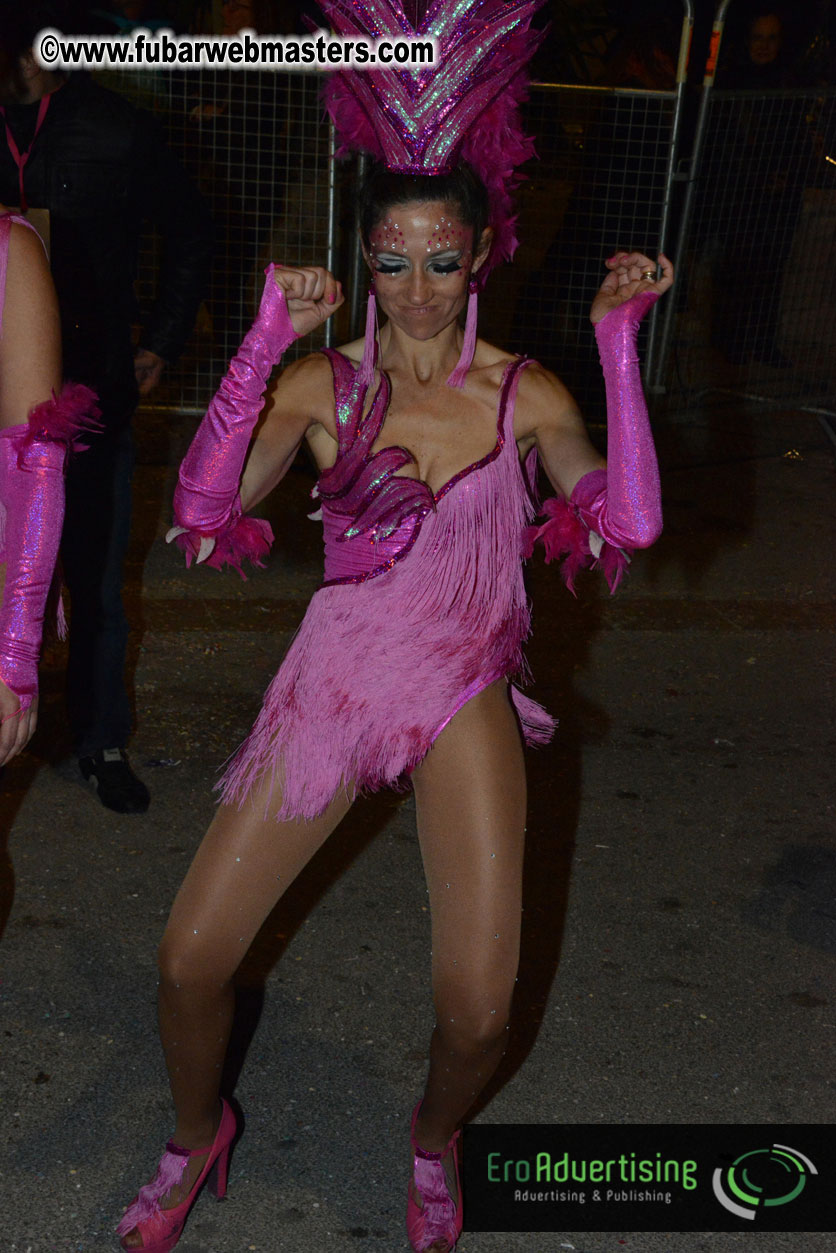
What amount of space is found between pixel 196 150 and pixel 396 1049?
537cm

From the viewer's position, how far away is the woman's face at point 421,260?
261cm

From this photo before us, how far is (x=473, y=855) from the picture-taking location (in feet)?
8.25

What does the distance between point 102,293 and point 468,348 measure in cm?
175

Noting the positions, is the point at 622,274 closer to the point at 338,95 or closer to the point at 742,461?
the point at 338,95

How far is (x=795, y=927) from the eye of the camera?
3904mm

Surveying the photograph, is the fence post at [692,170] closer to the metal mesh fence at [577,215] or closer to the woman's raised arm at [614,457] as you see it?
the metal mesh fence at [577,215]

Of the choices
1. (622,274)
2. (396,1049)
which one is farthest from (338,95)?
(396,1049)

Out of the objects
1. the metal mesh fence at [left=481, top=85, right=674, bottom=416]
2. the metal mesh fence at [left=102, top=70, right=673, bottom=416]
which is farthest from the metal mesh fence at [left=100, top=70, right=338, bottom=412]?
the metal mesh fence at [left=481, top=85, right=674, bottom=416]

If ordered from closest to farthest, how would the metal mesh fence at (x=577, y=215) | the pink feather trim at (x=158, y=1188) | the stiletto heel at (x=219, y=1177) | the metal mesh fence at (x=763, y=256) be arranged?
the pink feather trim at (x=158, y=1188), the stiletto heel at (x=219, y=1177), the metal mesh fence at (x=577, y=215), the metal mesh fence at (x=763, y=256)

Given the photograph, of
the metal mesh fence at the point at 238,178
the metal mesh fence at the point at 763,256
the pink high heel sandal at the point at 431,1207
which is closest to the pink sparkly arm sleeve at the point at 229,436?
the pink high heel sandal at the point at 431,1207

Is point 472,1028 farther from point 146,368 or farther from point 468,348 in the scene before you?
point 146,368

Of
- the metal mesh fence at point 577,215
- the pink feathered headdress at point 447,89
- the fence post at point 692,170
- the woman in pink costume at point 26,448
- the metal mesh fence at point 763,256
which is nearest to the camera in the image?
the woman in pink costume at point 26,448

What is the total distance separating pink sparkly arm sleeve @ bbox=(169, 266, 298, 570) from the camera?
2469 millimetres

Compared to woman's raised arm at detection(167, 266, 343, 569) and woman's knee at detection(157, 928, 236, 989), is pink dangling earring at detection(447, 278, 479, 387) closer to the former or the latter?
woman's raised arm at detection(167, 266, 343, 569)
